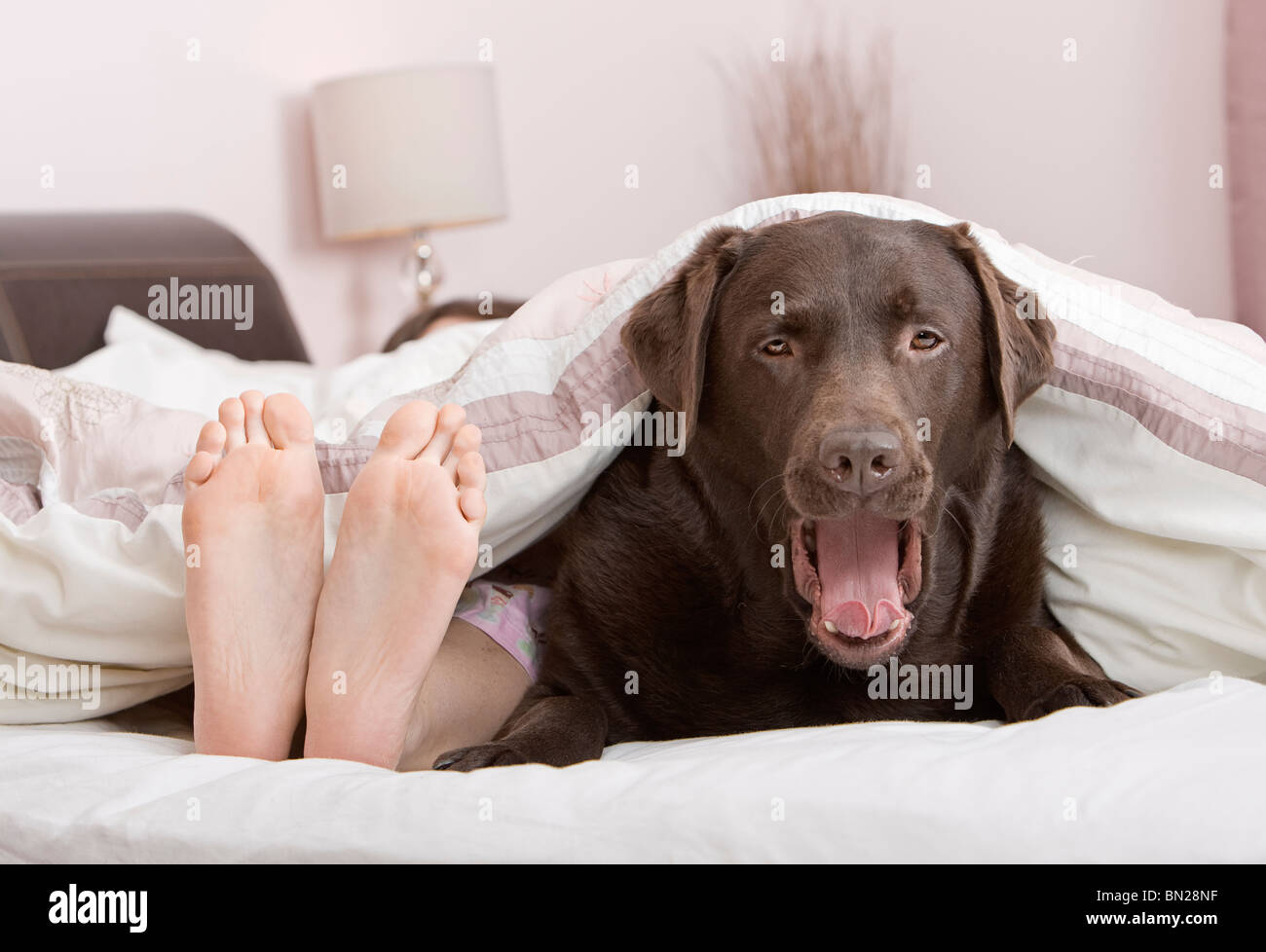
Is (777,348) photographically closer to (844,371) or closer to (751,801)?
(844,371)

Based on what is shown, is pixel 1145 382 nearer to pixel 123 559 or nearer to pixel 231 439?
pixel 231 439

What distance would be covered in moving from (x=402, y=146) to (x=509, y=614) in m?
2.56

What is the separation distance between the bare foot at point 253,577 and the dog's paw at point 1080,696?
85 cm

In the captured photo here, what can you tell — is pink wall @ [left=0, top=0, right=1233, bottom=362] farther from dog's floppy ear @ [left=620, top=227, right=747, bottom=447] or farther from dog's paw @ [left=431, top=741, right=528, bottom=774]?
dog's paw @ [left=431, top=741, right=528, bottom=774]

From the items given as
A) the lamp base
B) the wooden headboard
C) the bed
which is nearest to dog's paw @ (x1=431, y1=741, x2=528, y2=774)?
the bed

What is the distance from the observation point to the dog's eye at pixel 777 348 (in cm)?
147

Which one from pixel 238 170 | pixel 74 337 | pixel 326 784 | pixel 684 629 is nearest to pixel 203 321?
pixel 74 337

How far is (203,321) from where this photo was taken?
343 cm

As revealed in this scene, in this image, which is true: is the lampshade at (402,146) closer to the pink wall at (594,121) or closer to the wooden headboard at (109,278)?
the pink wall at (594,121)

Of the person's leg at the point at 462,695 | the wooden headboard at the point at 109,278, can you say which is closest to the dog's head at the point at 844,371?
the person's leg at the point at 462,695

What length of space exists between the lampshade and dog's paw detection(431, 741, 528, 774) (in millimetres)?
2885

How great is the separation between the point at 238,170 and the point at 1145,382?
3422 mm

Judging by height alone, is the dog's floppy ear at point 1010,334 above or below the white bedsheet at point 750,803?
above

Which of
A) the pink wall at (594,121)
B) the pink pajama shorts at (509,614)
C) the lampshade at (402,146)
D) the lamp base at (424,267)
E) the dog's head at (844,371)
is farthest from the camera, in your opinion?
the lamp base at (424,267)
